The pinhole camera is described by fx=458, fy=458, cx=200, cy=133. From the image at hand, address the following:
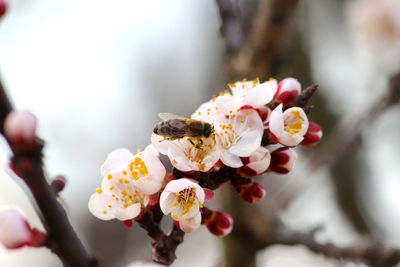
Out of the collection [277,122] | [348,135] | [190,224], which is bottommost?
[190,224]

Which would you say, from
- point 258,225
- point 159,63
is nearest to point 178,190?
point 258,225

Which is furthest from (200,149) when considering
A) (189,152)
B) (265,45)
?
(265,45)

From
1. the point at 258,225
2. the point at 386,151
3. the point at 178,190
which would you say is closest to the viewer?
the point at 178,190

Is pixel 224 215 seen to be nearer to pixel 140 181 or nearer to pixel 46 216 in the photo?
pixel 140 181

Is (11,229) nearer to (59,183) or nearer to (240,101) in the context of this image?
(59,183)

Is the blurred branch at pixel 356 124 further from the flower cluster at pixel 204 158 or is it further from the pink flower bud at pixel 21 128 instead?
the pink flower bud at pixel 21 128

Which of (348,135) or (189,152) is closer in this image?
(189,152)

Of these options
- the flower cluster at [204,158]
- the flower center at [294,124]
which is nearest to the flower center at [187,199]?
the flower cluster at [204,158]

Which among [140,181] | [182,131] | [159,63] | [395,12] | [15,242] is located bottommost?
[15,242]
